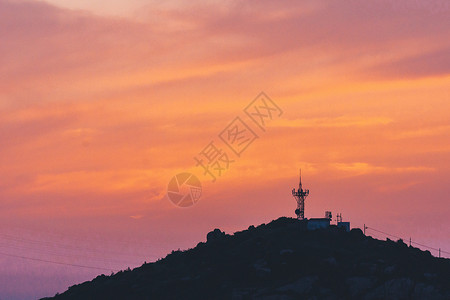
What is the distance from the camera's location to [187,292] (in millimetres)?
189500

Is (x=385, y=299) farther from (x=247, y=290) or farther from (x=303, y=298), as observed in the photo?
(x=247, y=290)

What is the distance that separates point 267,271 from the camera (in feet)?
615

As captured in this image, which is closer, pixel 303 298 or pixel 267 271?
pixel 303 298

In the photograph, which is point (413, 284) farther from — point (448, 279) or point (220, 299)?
point (220, 299)

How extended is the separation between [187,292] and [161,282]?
10.3 metres

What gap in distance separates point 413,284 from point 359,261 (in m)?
14.5

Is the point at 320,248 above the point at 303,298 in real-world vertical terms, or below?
above

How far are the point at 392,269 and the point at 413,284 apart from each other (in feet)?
19.5

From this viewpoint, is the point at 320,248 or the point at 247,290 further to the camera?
the point at 320,248

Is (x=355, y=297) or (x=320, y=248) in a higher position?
(x=320, y=248)

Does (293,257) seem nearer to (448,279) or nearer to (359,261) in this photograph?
(359,261)

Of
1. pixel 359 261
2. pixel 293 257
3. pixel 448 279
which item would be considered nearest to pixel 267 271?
pixel 293 257

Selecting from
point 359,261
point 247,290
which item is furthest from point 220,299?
point 359,261

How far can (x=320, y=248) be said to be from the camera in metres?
197
